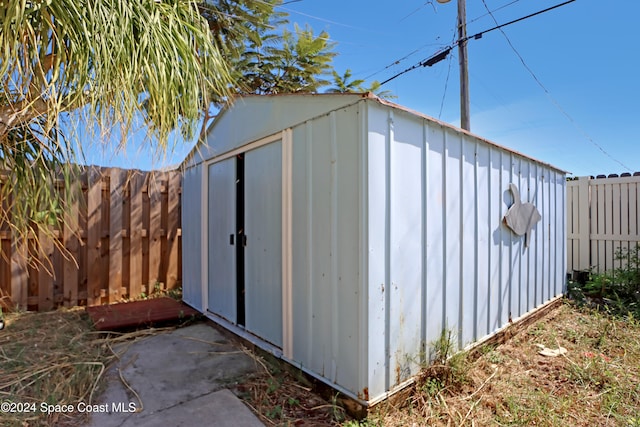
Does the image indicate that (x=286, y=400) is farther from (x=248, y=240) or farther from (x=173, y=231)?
(x=173, y=231)

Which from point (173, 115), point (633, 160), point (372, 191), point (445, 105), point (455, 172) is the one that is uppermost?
point (445, 105)

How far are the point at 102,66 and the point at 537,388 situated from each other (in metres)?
3.45

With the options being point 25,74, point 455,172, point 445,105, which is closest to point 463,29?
point 445,105

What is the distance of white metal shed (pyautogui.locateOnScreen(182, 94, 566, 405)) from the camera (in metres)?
2.04

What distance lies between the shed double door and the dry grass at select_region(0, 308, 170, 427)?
1012 mm

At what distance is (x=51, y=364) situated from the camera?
264 centimetres

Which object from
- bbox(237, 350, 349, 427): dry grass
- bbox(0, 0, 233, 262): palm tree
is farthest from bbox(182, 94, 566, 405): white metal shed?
bbox(0, 0, 233, 262): palm tree

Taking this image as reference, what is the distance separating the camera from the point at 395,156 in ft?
7.17

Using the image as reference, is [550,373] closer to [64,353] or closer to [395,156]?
[395,156]

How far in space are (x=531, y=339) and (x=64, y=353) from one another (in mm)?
4539

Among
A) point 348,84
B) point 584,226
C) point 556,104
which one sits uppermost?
point 348,84

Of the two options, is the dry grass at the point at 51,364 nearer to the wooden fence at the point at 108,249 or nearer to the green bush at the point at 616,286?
the wooden fence at the point at 108,249

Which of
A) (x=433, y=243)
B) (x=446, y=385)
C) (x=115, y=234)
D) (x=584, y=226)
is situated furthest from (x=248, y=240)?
(x=584, y=226)

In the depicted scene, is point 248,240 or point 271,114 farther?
point 248,240
